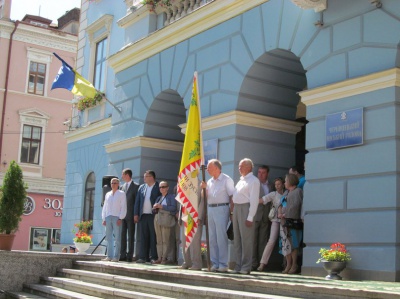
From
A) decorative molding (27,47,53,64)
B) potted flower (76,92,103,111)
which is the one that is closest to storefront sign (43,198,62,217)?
decorative molding (27,47,53,64)

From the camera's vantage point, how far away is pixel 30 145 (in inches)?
1234

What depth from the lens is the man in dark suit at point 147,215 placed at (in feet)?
37.9

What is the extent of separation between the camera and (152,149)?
14227 millimetres

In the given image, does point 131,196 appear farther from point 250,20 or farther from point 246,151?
point 250,20

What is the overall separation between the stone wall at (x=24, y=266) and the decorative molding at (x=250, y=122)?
3823 millimetres

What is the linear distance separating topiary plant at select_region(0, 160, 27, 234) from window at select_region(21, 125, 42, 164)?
19.0m

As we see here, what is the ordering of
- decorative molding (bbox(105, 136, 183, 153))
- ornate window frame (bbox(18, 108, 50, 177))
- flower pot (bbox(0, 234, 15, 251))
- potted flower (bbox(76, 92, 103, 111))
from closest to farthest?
1. flower pot (bbox(0, 234, 15, 251))
2. decorative molding (bbox(105, 136, 183, 153))
3. potted flower (bbox(76, 92, 103, 111))
4. ornate window frame (bbox(18, 108, 50, 177))

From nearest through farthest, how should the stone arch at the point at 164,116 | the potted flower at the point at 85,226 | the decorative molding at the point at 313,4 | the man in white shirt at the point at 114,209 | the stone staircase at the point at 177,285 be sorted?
the stone staircase at the point at 177,285 → the decorative molding at the point at 313,4 → the man in white shirt at the point at 114,209 → the stone arch at the point at 164,116 → the potted flower at the point at 85,226

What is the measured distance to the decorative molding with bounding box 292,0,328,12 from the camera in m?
9.47

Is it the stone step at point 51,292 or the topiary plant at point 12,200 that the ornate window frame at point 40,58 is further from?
the stone step at point 51,292

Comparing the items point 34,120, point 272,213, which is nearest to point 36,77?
point 34,120

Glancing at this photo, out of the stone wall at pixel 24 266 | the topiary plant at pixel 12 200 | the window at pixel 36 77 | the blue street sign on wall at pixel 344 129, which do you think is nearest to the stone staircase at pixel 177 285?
the stone wall at pixel 24 266

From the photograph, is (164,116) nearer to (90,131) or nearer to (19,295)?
(90,131)

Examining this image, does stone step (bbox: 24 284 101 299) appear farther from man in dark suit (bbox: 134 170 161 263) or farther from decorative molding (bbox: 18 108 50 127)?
decorative molding (bbox: 18 108 50 127)
